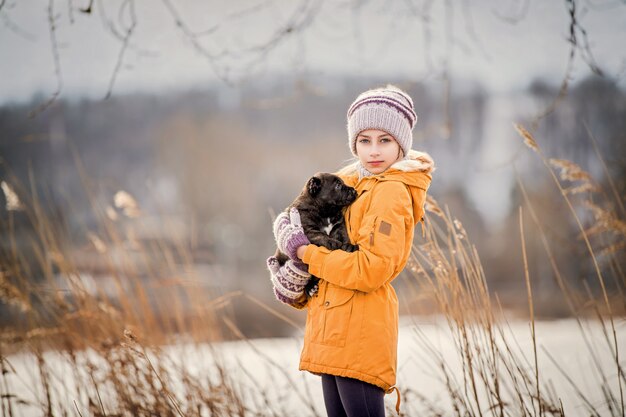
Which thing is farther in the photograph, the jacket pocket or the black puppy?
the black puppy

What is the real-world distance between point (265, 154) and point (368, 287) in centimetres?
1943

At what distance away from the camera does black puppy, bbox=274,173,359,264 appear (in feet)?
6.13

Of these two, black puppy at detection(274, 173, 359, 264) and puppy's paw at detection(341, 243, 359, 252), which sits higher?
black puppy at detection(274, 173, 359, 264)

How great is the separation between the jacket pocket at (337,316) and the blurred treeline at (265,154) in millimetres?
7733

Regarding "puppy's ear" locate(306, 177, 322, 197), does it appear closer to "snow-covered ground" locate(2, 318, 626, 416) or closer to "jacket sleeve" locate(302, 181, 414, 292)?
"jacket sleeve" locate(302, 181, 414, 292)

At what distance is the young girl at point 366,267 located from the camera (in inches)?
66.8

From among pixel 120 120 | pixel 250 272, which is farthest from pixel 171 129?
pixel 250 272

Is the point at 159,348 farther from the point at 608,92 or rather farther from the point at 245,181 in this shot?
the point at 245,181

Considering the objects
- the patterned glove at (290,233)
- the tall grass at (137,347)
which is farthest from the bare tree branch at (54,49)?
the patterned glove at (290,233)

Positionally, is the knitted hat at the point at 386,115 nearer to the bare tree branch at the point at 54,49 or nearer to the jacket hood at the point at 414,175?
the jacket hood at the point at 414,175

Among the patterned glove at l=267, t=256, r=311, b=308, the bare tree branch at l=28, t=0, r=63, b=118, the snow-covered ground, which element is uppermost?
the bare tree branch at l=28, t=0, r=63, b=118

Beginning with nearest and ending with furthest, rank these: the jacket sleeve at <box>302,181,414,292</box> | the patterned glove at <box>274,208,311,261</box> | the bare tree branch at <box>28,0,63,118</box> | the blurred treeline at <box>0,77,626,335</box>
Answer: the jacket sleeve at <box>302,181,414,292</box> → the patterned glove at <box>274,208,311,261</box> → the bare tree branch at <box>28,0,63,118</box> → the blurred treeline at <box>0,77,626,335</box>

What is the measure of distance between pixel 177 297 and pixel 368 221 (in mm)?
1706

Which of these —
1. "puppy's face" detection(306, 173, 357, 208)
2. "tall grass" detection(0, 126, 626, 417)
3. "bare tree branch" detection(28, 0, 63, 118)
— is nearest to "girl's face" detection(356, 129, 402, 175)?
"puppy's face" detection(306, 173, 357, 208)
